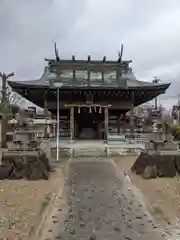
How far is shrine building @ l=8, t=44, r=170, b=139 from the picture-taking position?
23.5 m

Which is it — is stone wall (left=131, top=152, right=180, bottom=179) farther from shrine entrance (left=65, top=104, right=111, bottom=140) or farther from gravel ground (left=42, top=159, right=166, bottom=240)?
shrine entrance (left=65, top=104, right=111, bottom=140)

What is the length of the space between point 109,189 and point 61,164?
6.53 meters

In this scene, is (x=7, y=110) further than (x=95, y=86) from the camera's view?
Yes

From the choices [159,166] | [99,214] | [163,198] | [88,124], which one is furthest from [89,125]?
[99,214]

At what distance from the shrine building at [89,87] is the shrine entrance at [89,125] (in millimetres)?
1392

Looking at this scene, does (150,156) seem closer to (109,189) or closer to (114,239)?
(109,189)

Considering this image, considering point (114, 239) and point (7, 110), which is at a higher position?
point (7, 110)

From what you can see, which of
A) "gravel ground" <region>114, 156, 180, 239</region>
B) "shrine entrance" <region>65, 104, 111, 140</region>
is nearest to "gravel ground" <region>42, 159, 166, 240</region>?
"gravel ground" <region>114, 156, 180, 239</region>

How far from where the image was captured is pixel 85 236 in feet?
18.8

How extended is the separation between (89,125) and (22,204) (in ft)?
66.5

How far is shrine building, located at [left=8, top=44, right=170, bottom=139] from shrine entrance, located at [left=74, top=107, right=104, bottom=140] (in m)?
1.39

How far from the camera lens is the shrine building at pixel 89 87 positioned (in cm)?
2350

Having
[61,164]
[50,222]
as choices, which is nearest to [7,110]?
[61,164]

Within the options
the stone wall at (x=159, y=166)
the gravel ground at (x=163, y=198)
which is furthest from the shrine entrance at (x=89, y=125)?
the stone wall at (x=159, y=166)
